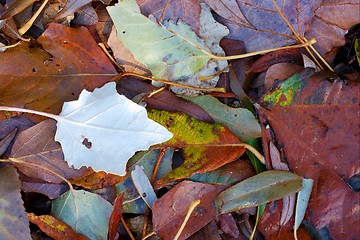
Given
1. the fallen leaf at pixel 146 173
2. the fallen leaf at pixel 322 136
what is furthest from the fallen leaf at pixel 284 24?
the fallen leaf at pixel 146 173

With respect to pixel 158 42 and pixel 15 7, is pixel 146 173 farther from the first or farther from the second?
pixel 15 7

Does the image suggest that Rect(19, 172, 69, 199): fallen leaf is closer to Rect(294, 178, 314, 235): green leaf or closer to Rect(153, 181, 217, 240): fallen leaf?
Rect(153, 181, 217, 240): fallen leaf

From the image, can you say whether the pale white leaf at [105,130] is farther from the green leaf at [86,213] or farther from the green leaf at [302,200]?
the green leaf at [302,200]

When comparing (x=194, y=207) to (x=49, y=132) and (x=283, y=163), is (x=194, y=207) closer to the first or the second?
(x=283, y=163)

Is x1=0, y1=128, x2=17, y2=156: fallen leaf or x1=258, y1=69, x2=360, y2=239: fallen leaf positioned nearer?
x1=258, y1=69, x2=360, y2=239: fallen leaf

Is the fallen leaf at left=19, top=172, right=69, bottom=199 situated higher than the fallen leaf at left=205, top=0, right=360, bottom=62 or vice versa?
the fallen leaf at left=205, top=0, right=360, bottom=62

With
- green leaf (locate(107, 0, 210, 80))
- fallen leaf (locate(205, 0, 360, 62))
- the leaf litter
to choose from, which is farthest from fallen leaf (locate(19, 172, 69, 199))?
fallen leaf (locate(205, 0, 360, 62))
